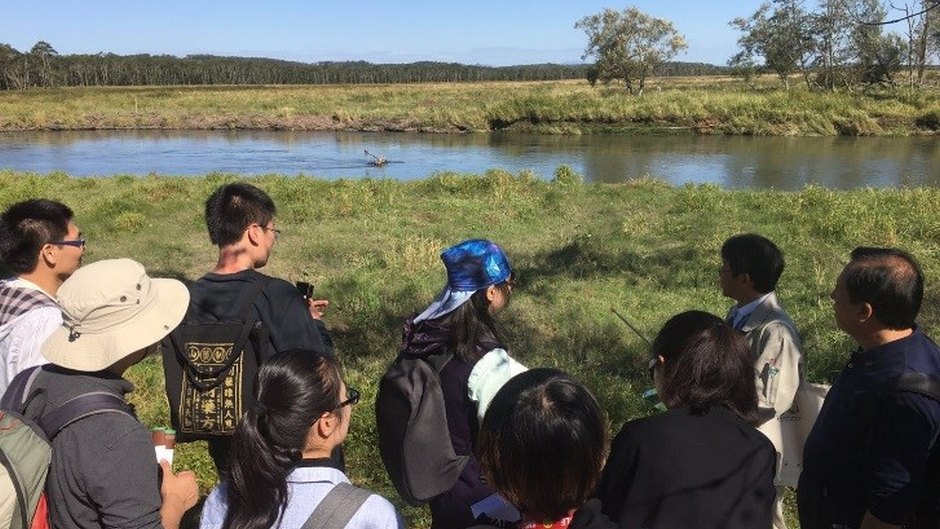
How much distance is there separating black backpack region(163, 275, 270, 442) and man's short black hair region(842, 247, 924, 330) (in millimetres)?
2050

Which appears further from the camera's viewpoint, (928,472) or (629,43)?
(629,43)

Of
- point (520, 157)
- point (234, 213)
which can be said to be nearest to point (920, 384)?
point (234, 213)

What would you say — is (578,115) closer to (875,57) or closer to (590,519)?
(875,57)

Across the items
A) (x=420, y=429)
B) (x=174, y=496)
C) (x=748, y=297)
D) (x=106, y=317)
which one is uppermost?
(x=106, y=317)

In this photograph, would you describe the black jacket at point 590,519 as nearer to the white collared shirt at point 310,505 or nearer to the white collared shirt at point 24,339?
the white collared shirt at point 310,505

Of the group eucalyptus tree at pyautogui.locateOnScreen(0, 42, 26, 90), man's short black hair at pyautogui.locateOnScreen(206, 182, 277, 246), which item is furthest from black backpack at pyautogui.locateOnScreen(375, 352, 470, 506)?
eucalyptus tree at pyautogui.locateOnScreen(0, 42, 26, 90)

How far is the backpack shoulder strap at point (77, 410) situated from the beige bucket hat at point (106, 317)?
0.08m

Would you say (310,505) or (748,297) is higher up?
(748,297)

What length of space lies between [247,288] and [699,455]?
1.68 metres

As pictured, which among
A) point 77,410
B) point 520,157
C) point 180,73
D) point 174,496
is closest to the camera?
point 77,410

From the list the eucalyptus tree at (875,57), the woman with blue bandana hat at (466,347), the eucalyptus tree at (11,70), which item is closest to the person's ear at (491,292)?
the woman with blue bandana hat at (466,347)

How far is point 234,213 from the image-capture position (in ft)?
9.32

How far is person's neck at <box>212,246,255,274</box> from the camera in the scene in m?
2.81

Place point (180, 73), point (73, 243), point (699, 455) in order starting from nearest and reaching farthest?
point (699, 455), point (73, 243), point (180, 73)
